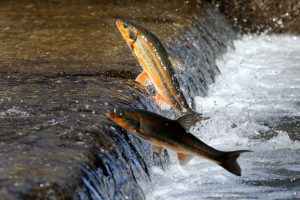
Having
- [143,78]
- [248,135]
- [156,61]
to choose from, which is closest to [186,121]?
[156,61]

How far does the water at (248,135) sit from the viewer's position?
18.3 ft

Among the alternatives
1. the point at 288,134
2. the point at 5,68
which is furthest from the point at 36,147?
the point at 288,134

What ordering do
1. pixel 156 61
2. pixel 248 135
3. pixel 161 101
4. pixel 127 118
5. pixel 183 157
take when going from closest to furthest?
pixel 127 118, pixel 183 157, pixel 156 61, pixel 161 101, pixel 248 135

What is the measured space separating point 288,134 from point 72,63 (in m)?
2.28

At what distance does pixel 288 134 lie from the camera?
702 centimetres

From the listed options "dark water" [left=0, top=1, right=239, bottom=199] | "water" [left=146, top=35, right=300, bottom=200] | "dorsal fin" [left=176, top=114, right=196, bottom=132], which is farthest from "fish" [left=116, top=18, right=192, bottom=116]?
Result: "dorsal fin" [left=176, top=114, right=196, bottom=132]

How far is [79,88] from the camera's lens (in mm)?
6137

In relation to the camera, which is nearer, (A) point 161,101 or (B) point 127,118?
(B) point 127,118

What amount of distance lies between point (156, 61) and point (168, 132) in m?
1.60

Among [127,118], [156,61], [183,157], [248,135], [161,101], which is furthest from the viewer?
[248,135]

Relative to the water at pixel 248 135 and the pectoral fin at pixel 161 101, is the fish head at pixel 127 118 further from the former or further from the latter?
the pectoral fin at pixel 161 101

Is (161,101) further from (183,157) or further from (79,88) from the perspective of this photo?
(183,157)

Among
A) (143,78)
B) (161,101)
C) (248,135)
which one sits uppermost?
(143,78)

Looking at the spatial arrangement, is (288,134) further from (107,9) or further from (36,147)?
(107,9)
